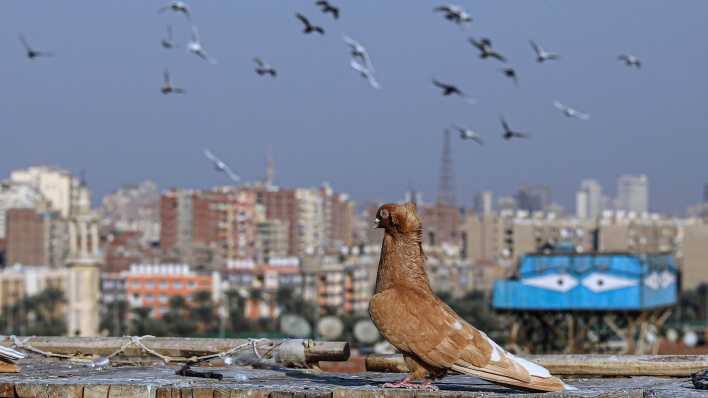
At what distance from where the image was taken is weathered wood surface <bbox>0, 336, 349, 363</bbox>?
34.4 ft

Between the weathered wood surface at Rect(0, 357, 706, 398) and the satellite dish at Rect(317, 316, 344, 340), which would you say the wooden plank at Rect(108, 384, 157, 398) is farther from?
the satellite dish at Rect(317, 316, 344, 340)

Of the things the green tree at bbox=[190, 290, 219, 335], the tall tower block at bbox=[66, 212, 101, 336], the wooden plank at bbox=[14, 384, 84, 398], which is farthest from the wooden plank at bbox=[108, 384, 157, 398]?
the green tree at bbox=[190, 290, 219, 335]

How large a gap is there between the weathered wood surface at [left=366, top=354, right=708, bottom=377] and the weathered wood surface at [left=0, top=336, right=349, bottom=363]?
54 cm

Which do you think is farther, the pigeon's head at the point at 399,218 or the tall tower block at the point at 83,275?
the tall tower block at the point at 83,275

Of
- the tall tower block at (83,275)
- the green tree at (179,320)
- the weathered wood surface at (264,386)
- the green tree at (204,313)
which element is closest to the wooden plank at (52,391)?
→ the weathered wood surface at (264,386)

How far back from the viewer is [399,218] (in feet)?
29.3

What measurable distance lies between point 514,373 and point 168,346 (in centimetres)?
371

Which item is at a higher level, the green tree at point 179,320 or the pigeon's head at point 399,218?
the pigeon's head at point 399,218

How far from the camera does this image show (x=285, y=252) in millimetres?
184000

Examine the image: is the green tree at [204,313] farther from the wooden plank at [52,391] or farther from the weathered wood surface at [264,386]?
the wooden plank at [52,391]

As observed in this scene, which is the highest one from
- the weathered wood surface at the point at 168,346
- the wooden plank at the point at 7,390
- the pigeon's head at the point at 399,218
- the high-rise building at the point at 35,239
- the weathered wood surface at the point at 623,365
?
the high-rise building at the point at 35,239

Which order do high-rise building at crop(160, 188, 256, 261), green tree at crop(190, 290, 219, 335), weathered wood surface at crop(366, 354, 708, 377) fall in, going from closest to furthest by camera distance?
weathered wood surface at crop(366, 354, 708, 377)
green tree at crop(190, 290, 219, 335)
high-rise building at crop(160, 188, 256, 261)

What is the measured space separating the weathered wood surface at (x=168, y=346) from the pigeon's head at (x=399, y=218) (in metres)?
1.77

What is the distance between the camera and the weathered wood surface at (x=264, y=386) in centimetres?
823
